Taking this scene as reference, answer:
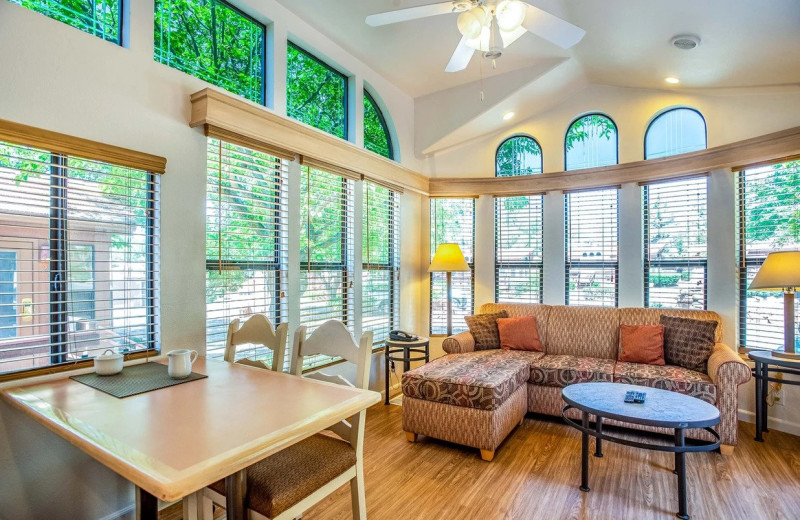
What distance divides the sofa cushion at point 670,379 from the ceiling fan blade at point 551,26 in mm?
2512

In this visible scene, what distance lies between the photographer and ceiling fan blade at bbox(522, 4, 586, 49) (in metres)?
2.11

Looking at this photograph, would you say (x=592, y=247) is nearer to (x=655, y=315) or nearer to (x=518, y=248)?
(x=518, y=248)

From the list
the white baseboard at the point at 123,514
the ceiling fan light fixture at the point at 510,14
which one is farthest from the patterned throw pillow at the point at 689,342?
the white baseboard at the point at 123,514

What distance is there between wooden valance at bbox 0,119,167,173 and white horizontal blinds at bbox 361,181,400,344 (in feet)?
6.76

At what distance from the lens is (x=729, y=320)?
3.72 m

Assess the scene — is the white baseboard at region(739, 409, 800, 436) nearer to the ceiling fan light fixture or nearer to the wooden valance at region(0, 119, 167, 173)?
the ceiling fan light fixture

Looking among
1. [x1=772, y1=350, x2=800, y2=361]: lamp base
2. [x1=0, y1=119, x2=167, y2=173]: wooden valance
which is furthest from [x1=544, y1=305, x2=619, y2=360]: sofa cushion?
[x1=0, y1=119, x2=167, y2=173]: wooden valance

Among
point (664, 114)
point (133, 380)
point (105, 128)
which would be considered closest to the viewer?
point (133, 380)

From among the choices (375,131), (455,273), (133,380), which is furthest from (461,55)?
(455,273)

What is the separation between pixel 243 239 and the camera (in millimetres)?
2896

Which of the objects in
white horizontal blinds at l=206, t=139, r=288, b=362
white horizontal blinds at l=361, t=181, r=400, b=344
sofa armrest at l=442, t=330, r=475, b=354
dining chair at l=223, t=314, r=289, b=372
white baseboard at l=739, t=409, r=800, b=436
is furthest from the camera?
white horizontal blinds at l=361, t=181, r=400, b=344

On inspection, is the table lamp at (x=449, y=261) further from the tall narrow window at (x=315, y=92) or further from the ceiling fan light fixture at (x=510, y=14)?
the ceiling fan light fixture at (x=510, y=14)

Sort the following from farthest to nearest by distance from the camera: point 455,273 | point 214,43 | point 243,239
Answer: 1. point 455,273
2. point 243,239
3. point 214,43

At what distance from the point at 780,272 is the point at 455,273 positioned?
292 centimetres
